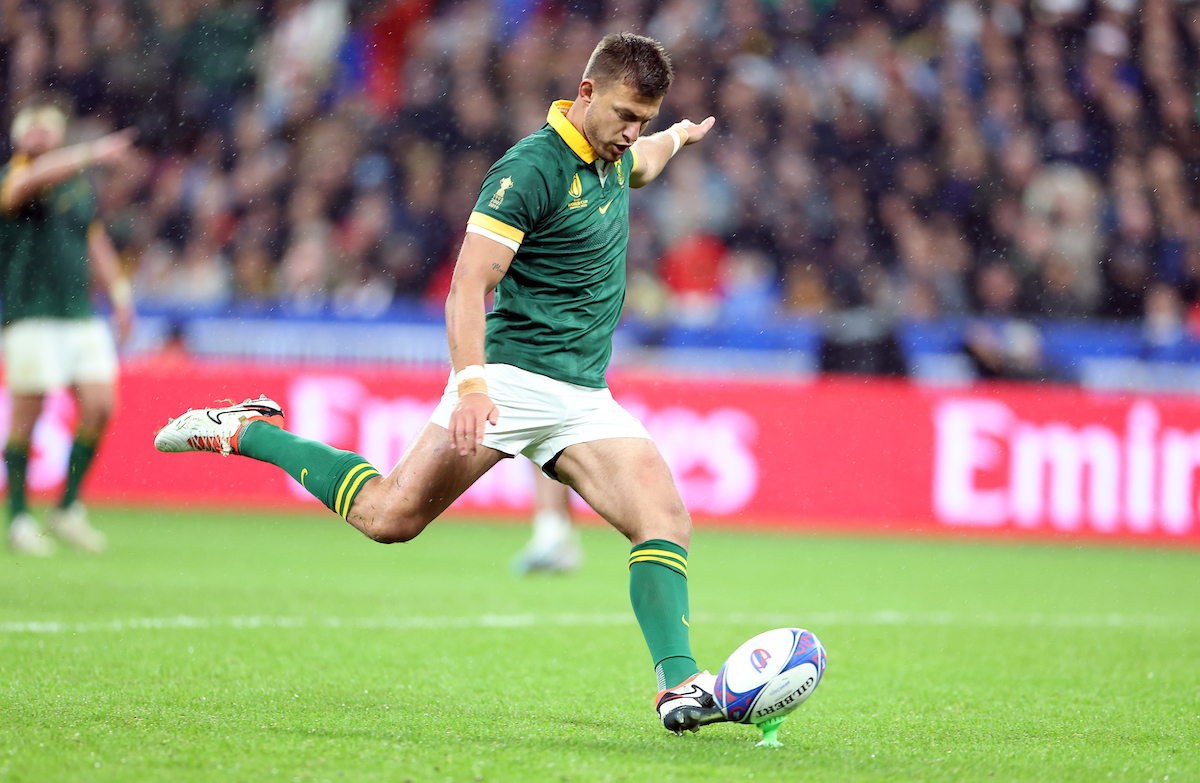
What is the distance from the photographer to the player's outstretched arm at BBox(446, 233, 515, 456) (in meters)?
4.02

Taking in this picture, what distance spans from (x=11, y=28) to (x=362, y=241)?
5611mm

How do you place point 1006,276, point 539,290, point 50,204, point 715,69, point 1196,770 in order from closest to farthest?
point 1196,770 < point 539,290 < point 50,204 < point 1006,276 < point 715,69

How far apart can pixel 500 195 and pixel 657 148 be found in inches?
43.1

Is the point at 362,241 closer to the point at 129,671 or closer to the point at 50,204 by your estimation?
the point at 50,204

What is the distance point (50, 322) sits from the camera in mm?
9000

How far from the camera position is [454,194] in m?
15.1

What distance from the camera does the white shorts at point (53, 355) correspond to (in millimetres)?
8898

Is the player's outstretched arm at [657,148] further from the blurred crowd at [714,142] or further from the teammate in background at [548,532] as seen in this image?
the blurred crowd at [714,142]

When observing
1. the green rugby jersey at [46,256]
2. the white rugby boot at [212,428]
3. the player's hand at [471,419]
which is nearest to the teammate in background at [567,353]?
the player's hand at [471,419]

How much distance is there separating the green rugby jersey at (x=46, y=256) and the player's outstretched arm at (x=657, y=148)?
5.06 meters

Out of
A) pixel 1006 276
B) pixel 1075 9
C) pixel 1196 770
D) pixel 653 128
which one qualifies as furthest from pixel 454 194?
pixel 1196 770

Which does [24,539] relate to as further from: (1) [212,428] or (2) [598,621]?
(1) [212,428]

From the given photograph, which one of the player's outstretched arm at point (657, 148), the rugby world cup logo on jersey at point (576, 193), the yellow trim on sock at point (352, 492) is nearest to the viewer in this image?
the rugby world cup logo on jersey at point (576, 193)

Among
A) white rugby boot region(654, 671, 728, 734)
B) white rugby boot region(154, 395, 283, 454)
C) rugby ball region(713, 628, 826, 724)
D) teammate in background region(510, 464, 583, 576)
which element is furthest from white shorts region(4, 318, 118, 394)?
rugby ball region(713, 628, 826, 724)
